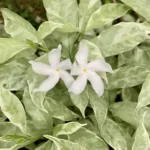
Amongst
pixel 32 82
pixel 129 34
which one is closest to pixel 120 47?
pixel 129 34

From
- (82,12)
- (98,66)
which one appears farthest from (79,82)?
(82,12)

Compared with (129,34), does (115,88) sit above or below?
below

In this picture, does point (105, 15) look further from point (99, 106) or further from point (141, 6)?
point (99, 106)

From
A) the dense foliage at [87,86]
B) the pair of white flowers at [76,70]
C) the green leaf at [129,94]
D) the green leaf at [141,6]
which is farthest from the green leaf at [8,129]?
the green leaf at [141,6]

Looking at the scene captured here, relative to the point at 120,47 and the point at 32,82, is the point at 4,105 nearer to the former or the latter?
the point at 32,82

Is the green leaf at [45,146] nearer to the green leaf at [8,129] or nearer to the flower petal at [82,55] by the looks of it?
the green leaf at [8,129]

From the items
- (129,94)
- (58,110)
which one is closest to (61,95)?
(58,110)
